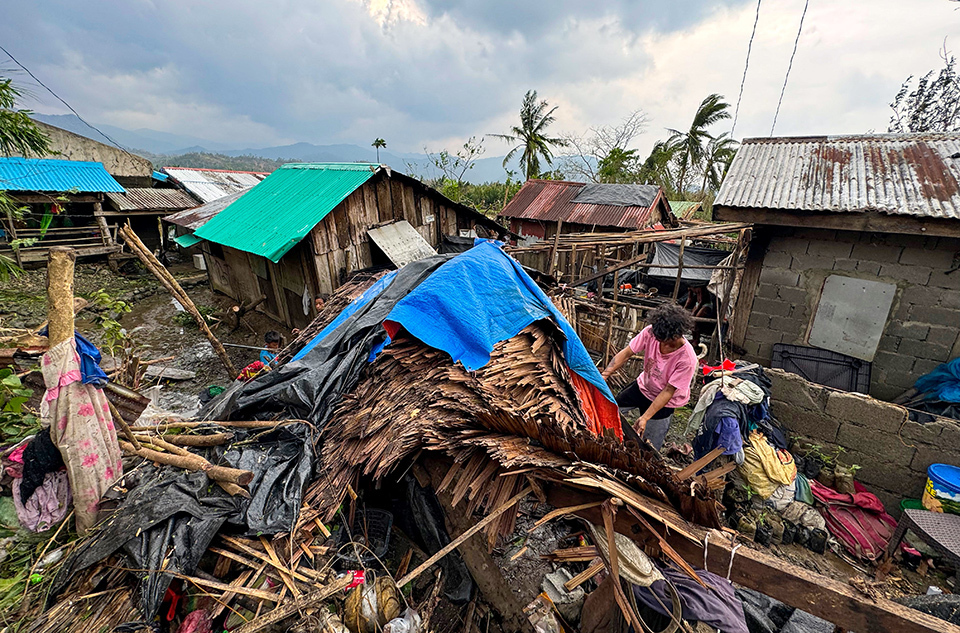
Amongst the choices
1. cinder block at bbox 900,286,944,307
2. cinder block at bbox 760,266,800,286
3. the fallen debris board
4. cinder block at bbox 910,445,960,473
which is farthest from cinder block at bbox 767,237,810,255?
the fallen debris board

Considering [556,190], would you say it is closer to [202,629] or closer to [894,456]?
[894,456]

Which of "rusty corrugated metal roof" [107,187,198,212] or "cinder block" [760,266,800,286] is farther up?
"rusty corrugated metal roof" [107,187,198,212]

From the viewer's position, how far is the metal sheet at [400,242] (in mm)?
9477

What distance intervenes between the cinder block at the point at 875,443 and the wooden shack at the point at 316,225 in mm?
8769

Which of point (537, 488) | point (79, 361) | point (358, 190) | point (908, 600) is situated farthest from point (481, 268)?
point (358, 190)

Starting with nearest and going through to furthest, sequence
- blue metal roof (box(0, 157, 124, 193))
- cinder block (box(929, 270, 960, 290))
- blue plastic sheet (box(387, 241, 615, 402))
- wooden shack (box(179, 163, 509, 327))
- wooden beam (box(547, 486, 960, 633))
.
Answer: wooden beam (box(547, 486, 960, 633)), blue plastic sheet (box(387, 241, 615, 402)), cinder block (box(929, 270, 960, 290)), wooden shack (box(179, 163, 509, 327)), blue metal roof (box(0, 157, 124, 193))

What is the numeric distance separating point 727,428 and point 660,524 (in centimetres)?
303

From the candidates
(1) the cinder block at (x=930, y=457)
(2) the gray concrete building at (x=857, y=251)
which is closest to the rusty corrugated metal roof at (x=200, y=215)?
(2) the gray concrete building at (x=857, y=251)

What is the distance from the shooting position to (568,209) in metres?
18.9

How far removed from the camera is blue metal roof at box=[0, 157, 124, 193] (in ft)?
47.9

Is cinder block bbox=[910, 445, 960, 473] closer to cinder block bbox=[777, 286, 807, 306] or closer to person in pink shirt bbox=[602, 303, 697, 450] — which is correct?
cinder block bbox=[777, 286, 807, 306]

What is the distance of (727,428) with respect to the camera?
439cm

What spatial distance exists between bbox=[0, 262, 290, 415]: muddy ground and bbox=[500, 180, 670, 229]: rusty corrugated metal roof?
13.2 metres

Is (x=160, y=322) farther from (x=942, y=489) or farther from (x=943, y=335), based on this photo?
(x=943, y=335)
